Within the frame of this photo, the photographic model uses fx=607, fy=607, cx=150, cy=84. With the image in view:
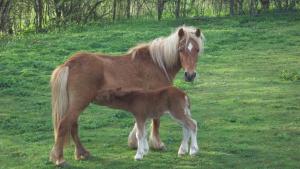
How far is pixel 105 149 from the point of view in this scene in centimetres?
912

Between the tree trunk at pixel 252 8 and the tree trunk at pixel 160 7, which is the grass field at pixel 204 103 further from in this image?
the tree trunk at pixel 160 7

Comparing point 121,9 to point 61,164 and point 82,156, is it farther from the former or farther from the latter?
point 61,164

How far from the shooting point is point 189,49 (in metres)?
8.66

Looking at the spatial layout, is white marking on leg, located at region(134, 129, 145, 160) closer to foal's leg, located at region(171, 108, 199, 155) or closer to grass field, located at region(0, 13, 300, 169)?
grass field, located at region(0, 13, 300, 169)

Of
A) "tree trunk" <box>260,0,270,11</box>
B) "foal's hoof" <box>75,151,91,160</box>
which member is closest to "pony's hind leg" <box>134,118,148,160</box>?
"foal's hoof" <box>75,151,91,160</box>

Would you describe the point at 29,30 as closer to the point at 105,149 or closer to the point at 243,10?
the point at 243,10

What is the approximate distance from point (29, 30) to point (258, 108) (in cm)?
1352

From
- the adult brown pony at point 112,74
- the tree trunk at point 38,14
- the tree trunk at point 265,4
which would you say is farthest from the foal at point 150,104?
the tree trunk at point 265,4

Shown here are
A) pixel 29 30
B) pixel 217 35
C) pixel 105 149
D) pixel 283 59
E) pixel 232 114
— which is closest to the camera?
pixel 105 149

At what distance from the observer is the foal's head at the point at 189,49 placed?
8594 mm

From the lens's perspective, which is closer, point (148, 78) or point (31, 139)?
point (148, 78)

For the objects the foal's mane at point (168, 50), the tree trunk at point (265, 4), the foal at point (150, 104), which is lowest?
the foal at point (150, 104)

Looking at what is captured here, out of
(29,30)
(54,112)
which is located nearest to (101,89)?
(54,112)

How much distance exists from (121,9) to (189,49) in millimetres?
15954
